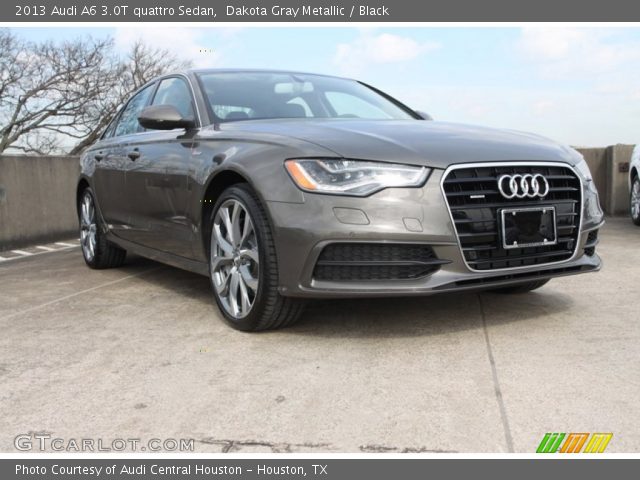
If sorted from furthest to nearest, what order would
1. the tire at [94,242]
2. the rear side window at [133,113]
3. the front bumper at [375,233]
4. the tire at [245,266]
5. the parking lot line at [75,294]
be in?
1. the tire at [94,242]
2. the rear side window at [133,113]
3. the parking lot line at [75,294]
4. the tire at [245,266]
5. the front bumper at [375,233]

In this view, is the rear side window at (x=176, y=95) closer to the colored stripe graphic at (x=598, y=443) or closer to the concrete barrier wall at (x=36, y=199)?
the colored stripe graphic at (x=598, y=443)

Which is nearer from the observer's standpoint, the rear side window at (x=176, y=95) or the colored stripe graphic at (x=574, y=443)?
the colored stripe graphic at (x=574, y=443)

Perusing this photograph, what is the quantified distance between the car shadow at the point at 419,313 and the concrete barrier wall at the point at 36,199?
14.4 feet

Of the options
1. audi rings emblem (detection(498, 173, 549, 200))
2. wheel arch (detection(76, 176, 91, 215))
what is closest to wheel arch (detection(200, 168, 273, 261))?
audi rings emblem (detection(498, 173, 549, 200))

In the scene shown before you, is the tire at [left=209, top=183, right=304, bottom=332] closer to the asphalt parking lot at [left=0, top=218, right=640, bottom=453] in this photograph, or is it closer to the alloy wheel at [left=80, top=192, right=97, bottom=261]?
the asphalt parking lot at [left=0, top=218, right=640, bottom=453]

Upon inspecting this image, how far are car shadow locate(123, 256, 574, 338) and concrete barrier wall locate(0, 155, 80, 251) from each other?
4378mm

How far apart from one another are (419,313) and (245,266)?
1019mm

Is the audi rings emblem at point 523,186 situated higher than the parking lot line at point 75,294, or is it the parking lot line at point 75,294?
the audi rings emblem at point 523,186

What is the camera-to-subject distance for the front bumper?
313 centimetres

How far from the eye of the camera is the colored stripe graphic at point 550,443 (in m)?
2.18

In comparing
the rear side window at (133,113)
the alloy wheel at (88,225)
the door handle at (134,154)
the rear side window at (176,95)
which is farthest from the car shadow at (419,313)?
the alloy wheel at (88,225)

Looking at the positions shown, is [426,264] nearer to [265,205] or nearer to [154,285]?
[265,205]
